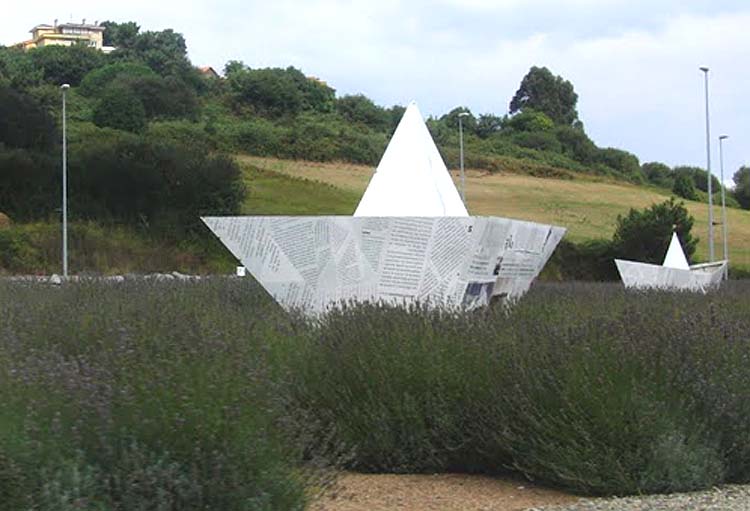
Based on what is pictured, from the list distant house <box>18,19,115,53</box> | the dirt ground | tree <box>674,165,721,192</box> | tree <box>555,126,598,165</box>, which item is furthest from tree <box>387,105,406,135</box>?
the dirt ground

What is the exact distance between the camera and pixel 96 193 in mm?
51562

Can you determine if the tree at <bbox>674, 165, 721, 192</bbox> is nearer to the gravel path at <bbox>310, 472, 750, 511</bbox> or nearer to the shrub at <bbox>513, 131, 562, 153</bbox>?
the shrub at <bbox>513, 131, 562, 153</bbox>

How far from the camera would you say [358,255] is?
14.2 metres

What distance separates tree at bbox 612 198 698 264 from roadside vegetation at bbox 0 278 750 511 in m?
44.4

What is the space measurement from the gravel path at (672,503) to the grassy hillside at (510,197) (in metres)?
45.3

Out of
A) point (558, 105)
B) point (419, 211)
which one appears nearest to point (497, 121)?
point (558, 105)

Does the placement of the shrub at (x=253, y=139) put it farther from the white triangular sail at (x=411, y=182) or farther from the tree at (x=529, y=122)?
the white triangular sail at (x=411, y=182)

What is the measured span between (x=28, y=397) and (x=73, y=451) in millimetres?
365

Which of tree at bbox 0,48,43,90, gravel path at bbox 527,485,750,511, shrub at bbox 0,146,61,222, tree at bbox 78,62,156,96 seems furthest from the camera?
tree at bbox 78,62,156,96

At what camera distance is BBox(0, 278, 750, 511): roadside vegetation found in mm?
5723

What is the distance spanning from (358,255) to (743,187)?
323 feet

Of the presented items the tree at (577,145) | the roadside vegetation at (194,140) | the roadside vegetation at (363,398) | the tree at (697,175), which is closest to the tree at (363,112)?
the roadside vegetation at (194,140)

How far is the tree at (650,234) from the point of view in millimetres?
54844

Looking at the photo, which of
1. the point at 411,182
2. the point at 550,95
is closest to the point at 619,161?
the point at 550,95
